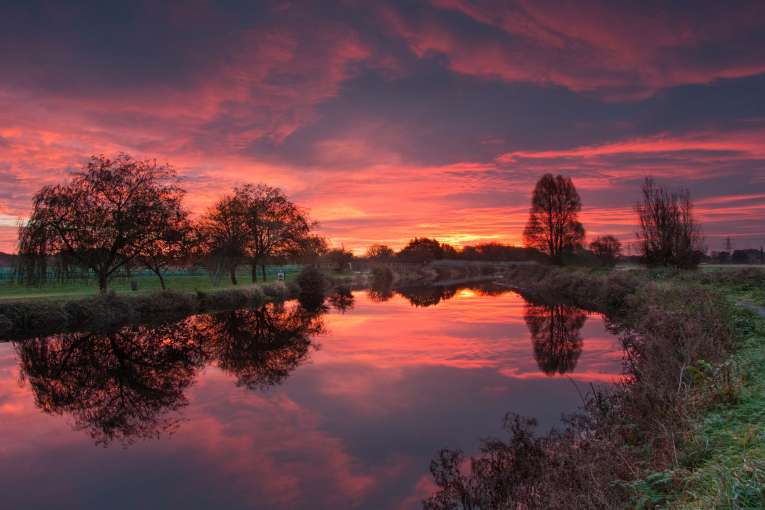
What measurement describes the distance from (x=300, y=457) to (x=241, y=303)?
30910 millimetres

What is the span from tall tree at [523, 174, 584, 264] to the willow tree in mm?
42205

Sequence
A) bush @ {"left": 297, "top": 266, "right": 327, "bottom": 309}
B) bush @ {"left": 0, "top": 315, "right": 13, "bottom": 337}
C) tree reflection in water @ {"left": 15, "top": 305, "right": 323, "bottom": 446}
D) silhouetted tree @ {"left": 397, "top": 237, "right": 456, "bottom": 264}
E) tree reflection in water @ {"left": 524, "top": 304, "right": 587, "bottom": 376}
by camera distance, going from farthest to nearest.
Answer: silhouetted tree @ {"left": 397, "top": 237, "right": 456, "bottom": 264} < bush @ {"left": 297, "top": 266, "right": 327, "bottom": 309} < bush @ {"left": 0, "top": 315, "right": 13, "bottom": 337} < tree reflection in water @ {"left": 524, "top": 304, "right": 587, "bottom": 376} < tree reflection in water @ {"left": 15, "top": 305, "right": 323, "bottom": 446}

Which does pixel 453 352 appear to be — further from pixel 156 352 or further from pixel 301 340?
pixel 156 352

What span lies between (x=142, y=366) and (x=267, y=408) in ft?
25.1

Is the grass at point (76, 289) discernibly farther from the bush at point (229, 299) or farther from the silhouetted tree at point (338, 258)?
the silhouetted tree at point (338, 258)

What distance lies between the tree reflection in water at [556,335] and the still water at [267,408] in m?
0.15

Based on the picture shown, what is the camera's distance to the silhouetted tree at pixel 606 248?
5815cm

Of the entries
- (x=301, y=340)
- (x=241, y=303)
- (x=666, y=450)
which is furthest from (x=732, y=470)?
(x=241, y=303)

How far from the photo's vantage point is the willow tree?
95.3 ft

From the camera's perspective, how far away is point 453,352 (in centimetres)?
1864

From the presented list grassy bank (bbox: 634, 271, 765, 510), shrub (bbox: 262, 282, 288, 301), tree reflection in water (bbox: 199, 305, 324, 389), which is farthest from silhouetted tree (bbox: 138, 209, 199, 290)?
grassy bank (bbox: 634, 271, 765, 510)

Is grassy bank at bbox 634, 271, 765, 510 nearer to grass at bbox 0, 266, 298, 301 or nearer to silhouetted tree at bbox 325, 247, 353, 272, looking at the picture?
grass at bbox 0, 266, 298, 301

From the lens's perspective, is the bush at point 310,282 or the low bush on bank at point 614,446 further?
the bush at point 310,282

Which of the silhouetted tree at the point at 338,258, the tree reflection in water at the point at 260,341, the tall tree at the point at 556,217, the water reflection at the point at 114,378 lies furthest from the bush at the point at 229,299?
the silhouetted tree at the point at 338,258
